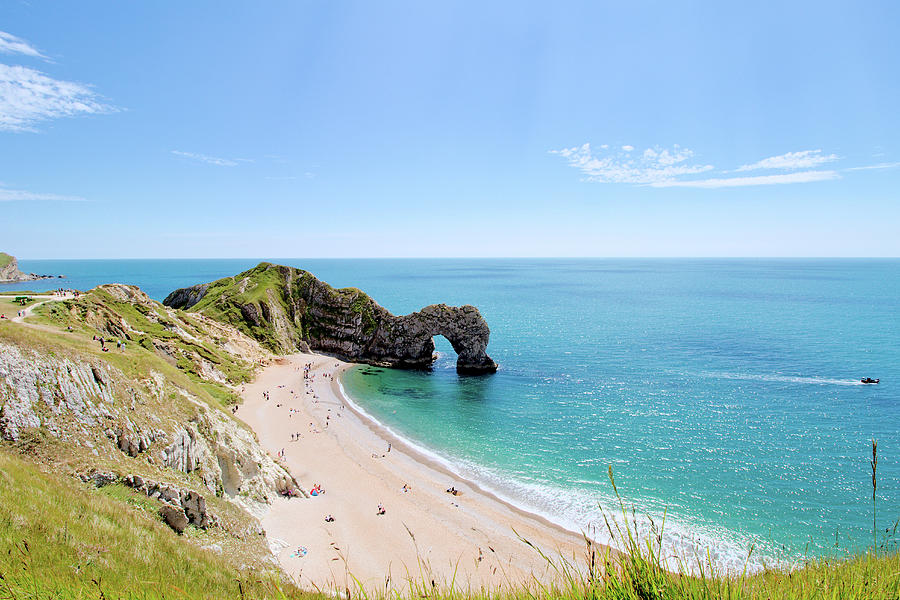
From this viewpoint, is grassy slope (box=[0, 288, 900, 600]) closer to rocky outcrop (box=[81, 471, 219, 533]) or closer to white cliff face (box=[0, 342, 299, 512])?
rocky outcrop (box=[81, 471, 219, 533])

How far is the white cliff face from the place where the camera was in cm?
1991

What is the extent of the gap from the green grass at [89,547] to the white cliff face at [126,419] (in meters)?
3.07

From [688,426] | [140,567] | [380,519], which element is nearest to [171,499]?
[140,567]

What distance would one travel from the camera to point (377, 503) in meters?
35.7

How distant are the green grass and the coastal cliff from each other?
62618 millimetres

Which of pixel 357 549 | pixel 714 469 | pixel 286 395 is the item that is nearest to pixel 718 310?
pixel 714 469

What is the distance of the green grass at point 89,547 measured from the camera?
278 inches

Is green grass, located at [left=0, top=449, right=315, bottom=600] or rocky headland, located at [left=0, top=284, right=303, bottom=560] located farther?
rocky headland, located at [left=0, top=284, right=303, bottom=560]

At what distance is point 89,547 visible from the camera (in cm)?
1092

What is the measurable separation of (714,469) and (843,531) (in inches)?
404

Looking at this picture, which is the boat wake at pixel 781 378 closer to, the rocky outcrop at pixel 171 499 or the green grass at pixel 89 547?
the rocky outcrop at pixel 171 499

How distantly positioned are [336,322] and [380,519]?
197 feet

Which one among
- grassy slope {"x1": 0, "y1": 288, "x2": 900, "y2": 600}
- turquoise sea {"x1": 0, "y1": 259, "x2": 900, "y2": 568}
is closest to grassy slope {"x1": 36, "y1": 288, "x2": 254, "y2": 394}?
turquoise sea {"x1": 0, "y1": 259, "x2": 900, "y2": 568}

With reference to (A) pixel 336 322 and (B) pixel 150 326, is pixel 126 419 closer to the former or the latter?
(B) pixel 150 326
